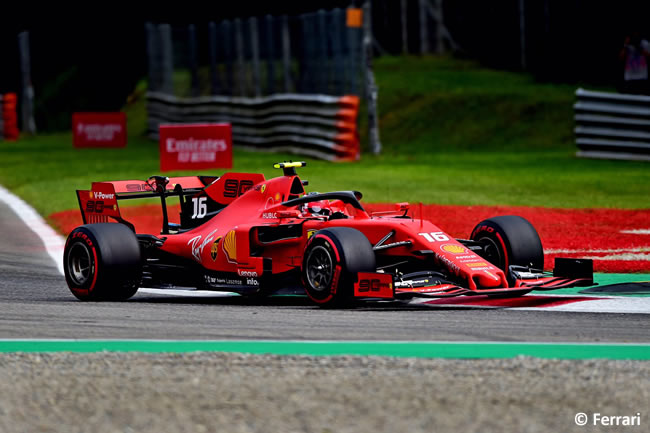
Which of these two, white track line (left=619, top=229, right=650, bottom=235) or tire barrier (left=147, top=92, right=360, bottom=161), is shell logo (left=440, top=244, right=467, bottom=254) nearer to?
white track line (left=619, top=229, right=650, bottom=235)

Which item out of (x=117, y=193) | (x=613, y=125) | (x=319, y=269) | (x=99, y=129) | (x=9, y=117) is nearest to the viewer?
(x=319, y=269)

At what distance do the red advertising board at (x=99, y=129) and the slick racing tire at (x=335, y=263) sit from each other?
105 ft

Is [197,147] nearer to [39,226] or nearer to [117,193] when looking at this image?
[39,226]

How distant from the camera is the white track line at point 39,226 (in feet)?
47.9

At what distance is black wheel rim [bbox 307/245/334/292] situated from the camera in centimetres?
930

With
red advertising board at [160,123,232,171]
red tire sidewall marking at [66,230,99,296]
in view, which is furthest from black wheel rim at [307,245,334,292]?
red advertising board at [160,123,232,171]

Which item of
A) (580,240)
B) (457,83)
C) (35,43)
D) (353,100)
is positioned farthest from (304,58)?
(35,43)

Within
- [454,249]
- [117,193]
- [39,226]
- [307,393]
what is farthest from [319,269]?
[39,226]

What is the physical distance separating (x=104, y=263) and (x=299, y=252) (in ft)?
5.34

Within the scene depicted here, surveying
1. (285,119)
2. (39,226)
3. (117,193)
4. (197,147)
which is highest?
(285,119)

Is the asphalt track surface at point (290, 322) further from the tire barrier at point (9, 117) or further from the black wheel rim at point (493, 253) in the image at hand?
the tire barrier at point (9, 117)

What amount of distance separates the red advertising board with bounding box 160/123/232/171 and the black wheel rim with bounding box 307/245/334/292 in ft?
44.8

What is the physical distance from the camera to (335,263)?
9.16 meters

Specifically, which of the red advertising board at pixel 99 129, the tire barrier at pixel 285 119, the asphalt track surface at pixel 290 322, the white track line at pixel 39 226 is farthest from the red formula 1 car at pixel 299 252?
the red advertising board at pixel 99 129
